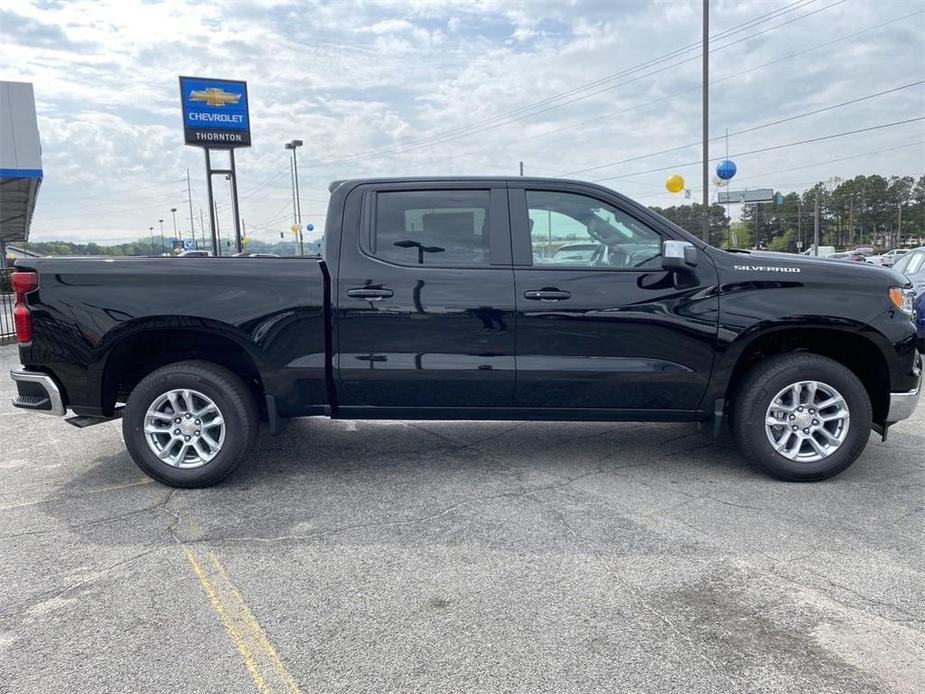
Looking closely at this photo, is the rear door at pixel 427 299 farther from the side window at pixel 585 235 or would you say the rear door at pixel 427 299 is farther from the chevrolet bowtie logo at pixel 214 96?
the chevrolet bowtie logo at pixel 214 96

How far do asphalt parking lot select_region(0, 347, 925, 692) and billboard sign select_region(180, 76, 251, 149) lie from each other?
18.4 m

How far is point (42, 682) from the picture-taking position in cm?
235

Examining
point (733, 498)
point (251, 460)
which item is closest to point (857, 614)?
point (733, 498)

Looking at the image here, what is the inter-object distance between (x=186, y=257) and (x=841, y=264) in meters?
4.20

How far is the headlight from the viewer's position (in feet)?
13.6

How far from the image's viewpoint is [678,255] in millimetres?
3910

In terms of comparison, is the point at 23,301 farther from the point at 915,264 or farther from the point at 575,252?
the point at 915,264

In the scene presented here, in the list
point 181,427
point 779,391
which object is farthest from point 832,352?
point 181,427

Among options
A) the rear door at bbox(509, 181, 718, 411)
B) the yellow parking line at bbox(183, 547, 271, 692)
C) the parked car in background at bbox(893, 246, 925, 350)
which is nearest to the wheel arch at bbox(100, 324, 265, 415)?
the yellow parking line at bbox(183, 547, 271, 692)

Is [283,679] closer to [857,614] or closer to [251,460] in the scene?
[857,614]

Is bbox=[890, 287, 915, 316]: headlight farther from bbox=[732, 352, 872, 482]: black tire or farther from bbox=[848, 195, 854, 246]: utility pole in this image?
bbox=[848, 195, 854, 246]: utility pole

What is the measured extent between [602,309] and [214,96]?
20656 mm

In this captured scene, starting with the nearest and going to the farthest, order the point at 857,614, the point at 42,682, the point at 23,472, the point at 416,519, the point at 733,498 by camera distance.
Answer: the point at 42,682
the point at 857,614
the point at 416,519
the point at 733,498
the point at 23,472

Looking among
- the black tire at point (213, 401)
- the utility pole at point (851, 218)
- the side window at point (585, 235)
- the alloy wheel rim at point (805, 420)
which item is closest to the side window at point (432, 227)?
the side window at point (585, 235)
